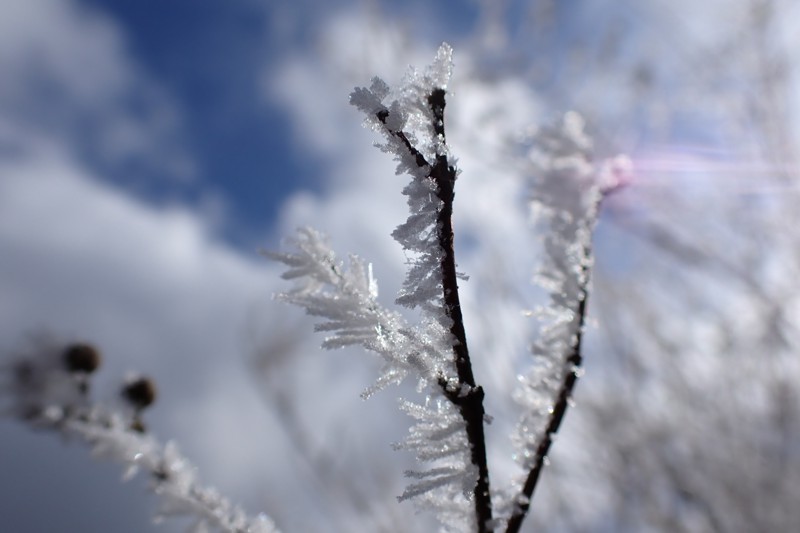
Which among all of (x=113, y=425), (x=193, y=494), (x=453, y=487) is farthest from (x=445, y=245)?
(x=113, y=425)

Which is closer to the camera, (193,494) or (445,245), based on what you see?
(445,245)

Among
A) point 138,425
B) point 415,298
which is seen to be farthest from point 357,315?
point 138,425

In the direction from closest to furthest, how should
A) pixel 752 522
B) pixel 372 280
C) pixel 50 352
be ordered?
1. pixel 372 280
2. pixel 50 352
3. pixel 752 522

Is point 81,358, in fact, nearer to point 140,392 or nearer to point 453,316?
point 140,392

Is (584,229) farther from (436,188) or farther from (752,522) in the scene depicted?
(752,522)

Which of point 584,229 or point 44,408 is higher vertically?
point 584,229

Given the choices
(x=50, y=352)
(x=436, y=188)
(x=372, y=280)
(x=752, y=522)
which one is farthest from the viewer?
(x=752, y=522)
